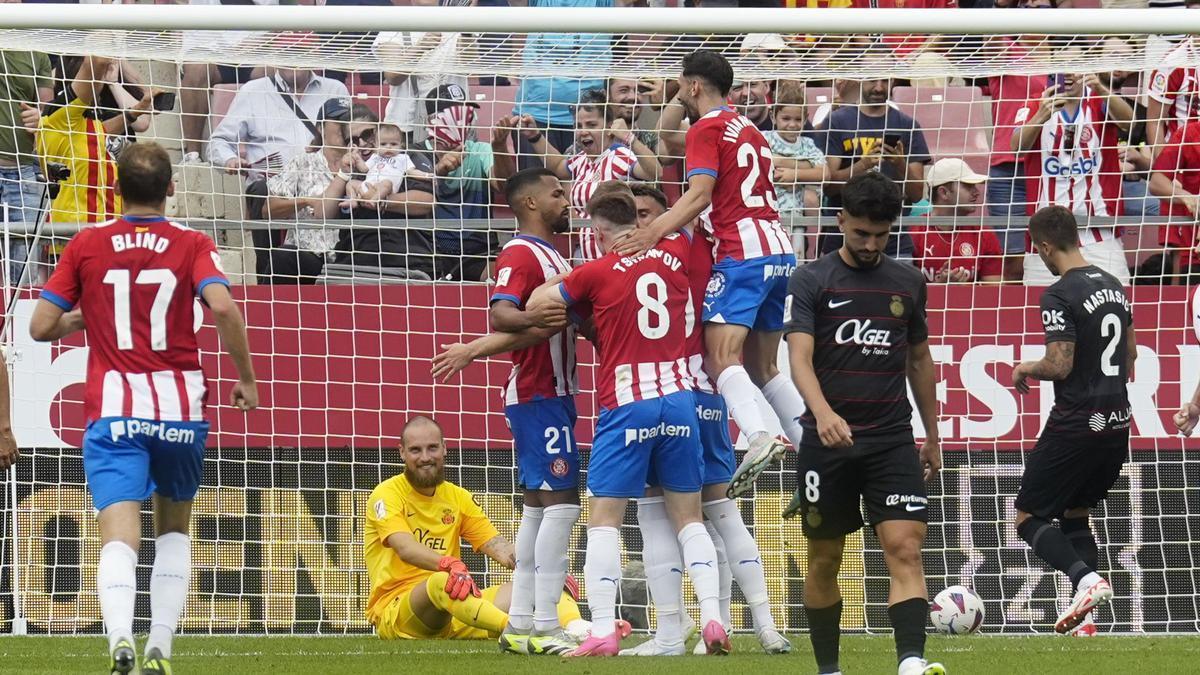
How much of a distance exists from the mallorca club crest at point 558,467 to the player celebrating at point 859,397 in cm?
213

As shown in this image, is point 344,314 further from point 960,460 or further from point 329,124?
point 960,460

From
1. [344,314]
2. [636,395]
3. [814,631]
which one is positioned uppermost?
[344,314]

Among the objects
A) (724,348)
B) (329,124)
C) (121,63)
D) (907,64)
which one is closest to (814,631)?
(724,348)

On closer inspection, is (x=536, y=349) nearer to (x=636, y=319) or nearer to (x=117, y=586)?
(x=636, y=319)

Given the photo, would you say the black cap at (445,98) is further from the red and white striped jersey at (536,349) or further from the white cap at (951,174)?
the white cap at (951,174)

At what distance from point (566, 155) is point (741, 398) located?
373 centimetres

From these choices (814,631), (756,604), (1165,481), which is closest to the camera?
(814,631)

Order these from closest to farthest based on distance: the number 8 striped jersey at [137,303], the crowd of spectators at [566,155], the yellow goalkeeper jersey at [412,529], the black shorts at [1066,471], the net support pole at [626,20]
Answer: the number 8 striped jersey at [137,303], the net support pole at [626,20], the black shorts at [1066,471], the yellow goalkeeper jersey at [412,529], the crowd of spectators at [566,155]

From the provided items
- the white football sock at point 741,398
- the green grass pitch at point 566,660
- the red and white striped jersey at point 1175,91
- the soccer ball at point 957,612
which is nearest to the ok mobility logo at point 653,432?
the white football sock at point 741,398

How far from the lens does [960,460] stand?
431 inches

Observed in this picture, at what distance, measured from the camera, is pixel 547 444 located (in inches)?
335

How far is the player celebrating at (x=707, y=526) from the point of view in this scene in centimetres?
809

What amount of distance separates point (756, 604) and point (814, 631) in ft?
5.90

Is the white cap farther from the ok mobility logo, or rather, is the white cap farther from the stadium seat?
the stadium seat
